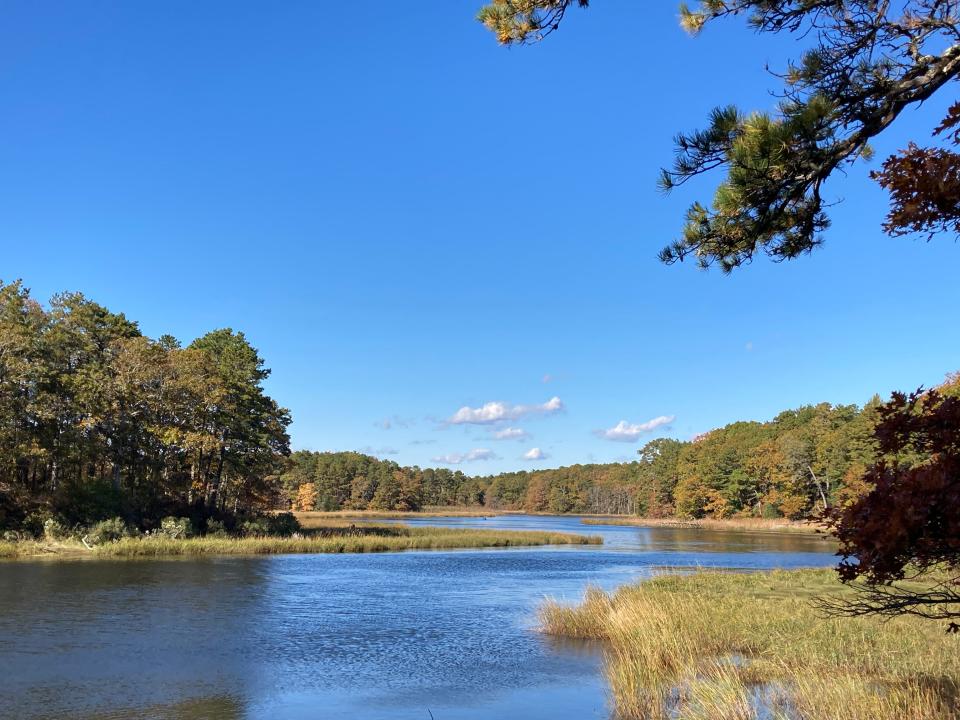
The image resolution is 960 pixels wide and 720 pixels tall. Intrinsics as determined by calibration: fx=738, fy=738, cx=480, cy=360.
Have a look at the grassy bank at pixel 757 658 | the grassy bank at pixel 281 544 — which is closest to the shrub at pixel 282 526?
the grassy bank at pixel 281 544

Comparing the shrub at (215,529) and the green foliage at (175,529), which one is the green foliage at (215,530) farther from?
the green foliage at (175,529)

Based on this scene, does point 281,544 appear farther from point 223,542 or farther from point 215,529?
point 215,529

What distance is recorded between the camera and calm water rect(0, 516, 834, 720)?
13.1 metres

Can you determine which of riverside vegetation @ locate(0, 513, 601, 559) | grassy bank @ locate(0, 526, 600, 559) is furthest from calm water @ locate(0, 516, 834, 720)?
riverside vegetation @ locate(0, 513, 601, 559)

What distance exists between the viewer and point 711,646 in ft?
51.8

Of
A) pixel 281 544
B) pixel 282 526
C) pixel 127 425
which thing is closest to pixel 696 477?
pixel 282 526

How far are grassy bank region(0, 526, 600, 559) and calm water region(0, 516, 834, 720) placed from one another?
166 inches

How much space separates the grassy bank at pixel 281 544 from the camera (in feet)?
125

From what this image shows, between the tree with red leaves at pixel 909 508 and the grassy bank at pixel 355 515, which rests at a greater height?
the tree with red leaves at pixel 909 508

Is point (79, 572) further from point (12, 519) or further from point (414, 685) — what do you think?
point (414, 685)

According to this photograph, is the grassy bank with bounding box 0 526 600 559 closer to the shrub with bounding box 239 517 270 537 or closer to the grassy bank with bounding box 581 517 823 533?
the shrub with bounding box 239 517 270 537

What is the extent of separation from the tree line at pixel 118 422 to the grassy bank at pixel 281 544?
4607 mm

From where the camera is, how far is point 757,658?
48.1 ft

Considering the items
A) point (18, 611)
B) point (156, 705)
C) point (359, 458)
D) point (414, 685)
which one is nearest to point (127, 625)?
point (18, 611)
